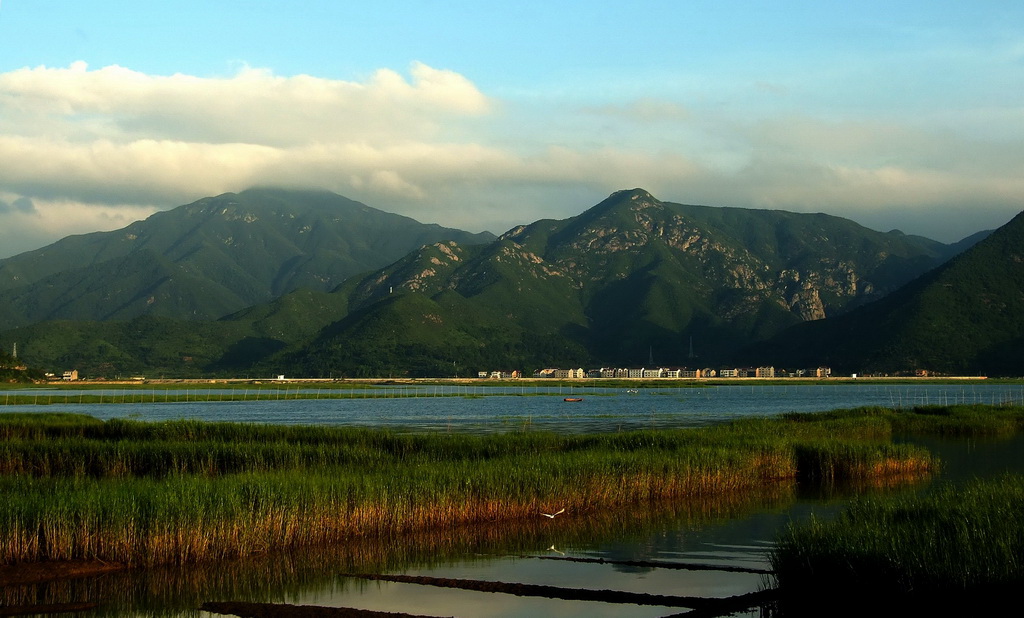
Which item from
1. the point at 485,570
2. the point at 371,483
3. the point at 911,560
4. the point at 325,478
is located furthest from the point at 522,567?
the point at 911,560

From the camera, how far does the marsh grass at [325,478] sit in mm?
21766

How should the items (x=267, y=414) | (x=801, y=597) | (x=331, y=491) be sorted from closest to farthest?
(x=801, y=597) < (x=331, y=491) < (x=267, y=414)

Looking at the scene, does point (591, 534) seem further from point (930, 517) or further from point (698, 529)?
point (930, 517)

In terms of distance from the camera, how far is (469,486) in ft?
91.8

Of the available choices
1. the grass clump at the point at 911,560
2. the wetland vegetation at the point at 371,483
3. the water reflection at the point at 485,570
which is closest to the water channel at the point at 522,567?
the water reflection at the point at 485,570

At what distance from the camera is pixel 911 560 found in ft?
55.7

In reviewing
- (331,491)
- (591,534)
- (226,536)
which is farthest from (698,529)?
(226,536)

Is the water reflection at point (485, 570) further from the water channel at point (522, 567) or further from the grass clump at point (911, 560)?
the grass clump at point (911, 560)

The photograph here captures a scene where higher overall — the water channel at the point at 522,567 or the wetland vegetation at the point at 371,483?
the wetland vegetation at the point at 371,483

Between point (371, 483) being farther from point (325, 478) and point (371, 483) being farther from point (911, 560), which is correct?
point (911, 560)

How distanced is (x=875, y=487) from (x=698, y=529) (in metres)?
10.9

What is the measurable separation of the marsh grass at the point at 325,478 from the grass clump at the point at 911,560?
10843 millimetres

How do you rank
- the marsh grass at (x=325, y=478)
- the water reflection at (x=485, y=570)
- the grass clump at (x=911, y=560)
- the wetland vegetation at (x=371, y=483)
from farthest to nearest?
the marsh grass at (x=325, y=478)
the wetland vegetation at (x=371, y=483)
the water reflection at (x=485, y=570)
the grass clump at (x=911, y=560)

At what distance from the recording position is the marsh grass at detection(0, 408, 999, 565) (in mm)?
21766
